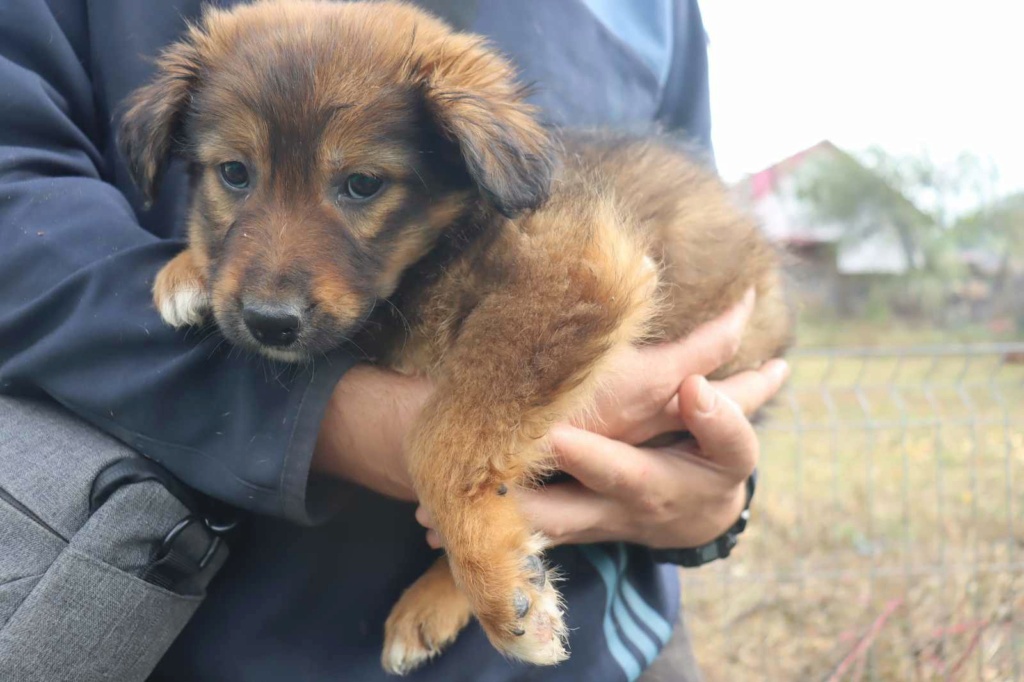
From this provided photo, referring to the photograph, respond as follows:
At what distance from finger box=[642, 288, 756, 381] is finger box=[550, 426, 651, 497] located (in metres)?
0.22

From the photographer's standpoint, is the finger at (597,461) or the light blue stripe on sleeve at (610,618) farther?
the light blue stripe on sleeve at (610,618)

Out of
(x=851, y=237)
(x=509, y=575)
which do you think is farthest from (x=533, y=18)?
(x=851, y=237)

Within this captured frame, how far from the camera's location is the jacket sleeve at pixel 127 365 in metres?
1.52

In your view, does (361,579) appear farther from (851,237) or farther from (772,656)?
(851,237)

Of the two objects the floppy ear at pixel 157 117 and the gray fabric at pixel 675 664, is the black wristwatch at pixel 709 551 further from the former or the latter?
the floppy ear at pixel 157 117

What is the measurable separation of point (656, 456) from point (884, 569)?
2.94 m

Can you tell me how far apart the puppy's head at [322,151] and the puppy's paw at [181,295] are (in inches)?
1.7

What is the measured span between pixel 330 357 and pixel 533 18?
42.2 inches

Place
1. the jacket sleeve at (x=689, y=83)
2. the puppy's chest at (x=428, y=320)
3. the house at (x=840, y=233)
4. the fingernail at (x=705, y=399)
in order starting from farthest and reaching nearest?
1. the house at (x=840, y=233)
2. the jacket sleeve at (x=689, y=83)
3. the fingernail at (x=705, y=399)
4. the puppy's chest at (x=428, y=320)

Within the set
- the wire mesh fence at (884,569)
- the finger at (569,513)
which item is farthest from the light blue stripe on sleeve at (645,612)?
the wire mesh fence at (884,569)

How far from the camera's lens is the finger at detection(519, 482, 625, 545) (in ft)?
5.58

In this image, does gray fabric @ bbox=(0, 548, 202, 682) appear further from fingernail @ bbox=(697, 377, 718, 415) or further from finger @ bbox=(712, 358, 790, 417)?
finger @ bbox=(712, 358, 790, 417)

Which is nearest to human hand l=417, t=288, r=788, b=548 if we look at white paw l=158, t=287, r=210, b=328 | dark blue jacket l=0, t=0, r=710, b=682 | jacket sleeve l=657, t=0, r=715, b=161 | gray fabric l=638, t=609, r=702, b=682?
dark blue jacket l=0, t=0, r=710, b=682

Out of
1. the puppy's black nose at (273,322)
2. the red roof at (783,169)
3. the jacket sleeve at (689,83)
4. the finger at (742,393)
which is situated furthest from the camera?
the red roof at (783,169)
